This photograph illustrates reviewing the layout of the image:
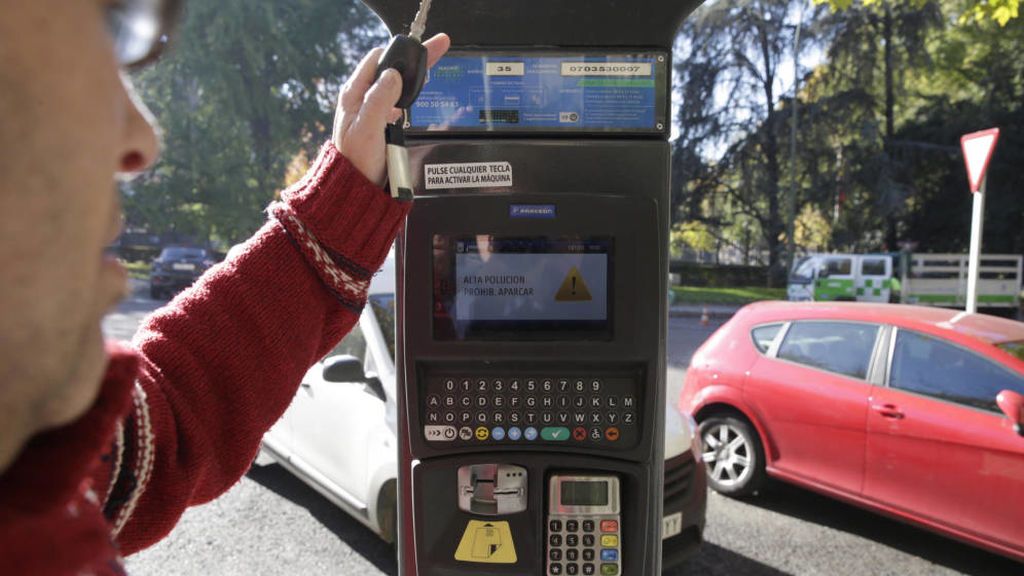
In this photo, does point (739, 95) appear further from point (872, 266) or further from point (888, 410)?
point (888, 410)

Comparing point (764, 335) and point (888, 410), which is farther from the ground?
point (764, 335)

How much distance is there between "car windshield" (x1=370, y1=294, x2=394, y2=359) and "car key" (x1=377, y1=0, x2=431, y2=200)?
2.80 meters

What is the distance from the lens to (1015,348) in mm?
3893

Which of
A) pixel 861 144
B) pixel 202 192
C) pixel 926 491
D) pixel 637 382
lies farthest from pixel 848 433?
pixel 202 192

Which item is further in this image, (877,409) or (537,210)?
(877,409)

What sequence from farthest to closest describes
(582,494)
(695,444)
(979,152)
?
(979,152) < (695,444) < (582,494)

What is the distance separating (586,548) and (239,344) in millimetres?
934

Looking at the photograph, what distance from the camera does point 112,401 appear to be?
2.19ft

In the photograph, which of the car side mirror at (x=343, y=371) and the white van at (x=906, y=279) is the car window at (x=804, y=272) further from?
the car side mirror at (x=343, y=371)

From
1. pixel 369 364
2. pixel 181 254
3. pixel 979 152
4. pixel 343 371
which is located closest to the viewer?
pixel 343 371

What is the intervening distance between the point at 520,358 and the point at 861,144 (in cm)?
2358

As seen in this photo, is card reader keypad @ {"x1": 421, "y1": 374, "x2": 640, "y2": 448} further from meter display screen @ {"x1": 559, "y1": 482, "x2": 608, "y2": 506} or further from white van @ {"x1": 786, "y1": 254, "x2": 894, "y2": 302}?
white van @ {"x1": 786, "y1": 254, "x2": 894, "y2": 302}

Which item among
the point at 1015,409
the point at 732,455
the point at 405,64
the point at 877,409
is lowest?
the point at 732,455

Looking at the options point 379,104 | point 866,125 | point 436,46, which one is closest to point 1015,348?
point 436,46
